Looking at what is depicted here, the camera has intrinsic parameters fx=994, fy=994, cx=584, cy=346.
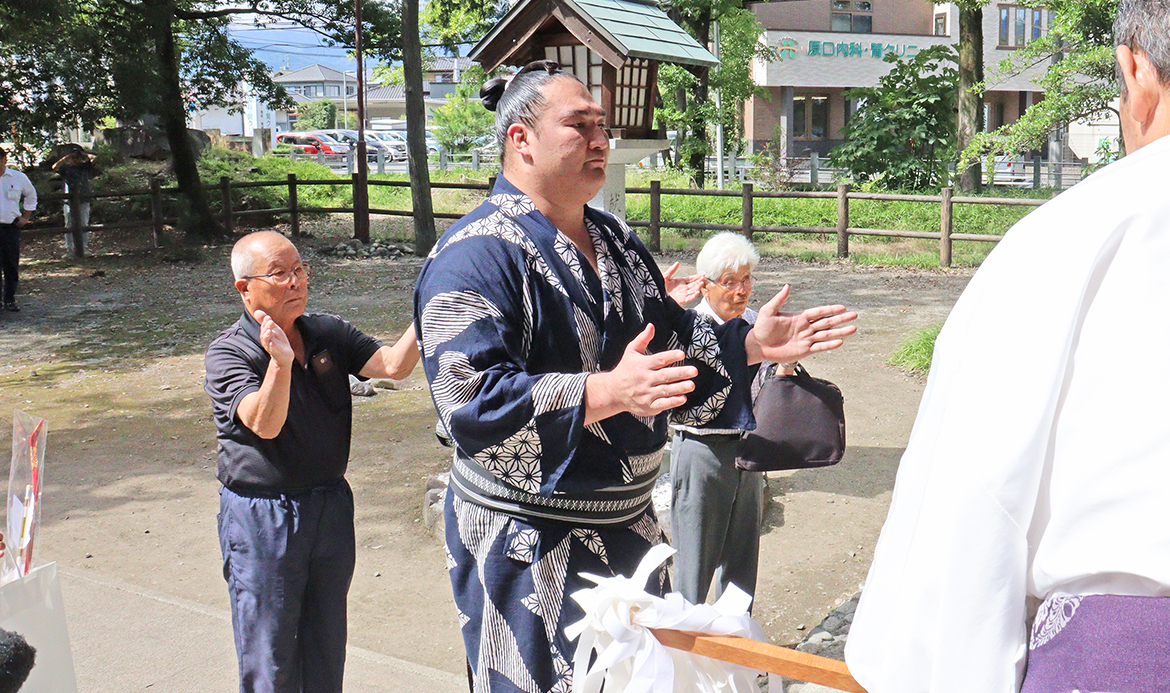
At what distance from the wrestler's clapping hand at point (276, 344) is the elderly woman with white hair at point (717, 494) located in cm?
142

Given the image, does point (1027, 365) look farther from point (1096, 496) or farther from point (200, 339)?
point (200, 339)

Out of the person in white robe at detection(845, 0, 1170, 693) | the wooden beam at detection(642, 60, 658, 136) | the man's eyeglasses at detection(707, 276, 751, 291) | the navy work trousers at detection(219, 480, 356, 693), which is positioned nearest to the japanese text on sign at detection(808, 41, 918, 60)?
the wooden beam at detection(642, 60, 658, 136)

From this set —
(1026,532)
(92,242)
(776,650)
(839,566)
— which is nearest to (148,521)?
(839,566)

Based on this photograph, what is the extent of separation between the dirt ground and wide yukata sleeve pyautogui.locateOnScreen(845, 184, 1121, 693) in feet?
9.28

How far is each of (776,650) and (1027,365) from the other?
2.30 ft

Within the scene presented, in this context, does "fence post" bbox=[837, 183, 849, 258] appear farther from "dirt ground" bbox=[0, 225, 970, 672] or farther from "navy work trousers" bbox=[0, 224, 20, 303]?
"navy work trousers" bbox=[0, 224, 20, 303]

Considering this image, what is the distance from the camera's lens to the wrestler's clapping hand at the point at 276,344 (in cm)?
247

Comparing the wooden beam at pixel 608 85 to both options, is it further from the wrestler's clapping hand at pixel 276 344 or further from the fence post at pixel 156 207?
the fence post at pixel 156 207

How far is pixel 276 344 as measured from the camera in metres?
2.47

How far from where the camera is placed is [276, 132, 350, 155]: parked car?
33.7 meters

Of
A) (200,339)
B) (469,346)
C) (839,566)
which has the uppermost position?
(469,346)

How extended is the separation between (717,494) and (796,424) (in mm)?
399

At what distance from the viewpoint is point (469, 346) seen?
6.26ft

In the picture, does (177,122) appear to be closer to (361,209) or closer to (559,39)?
(361,209)
